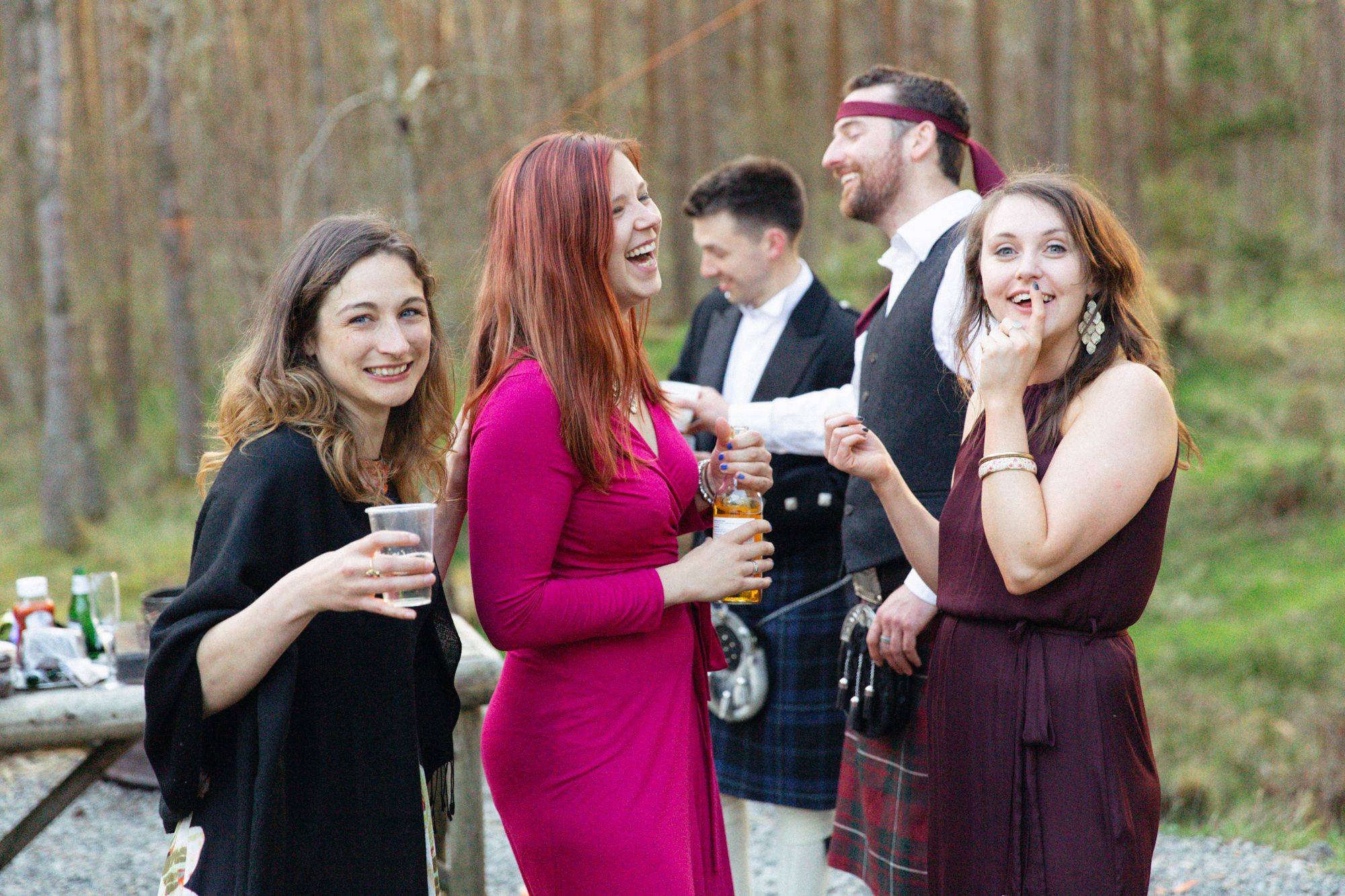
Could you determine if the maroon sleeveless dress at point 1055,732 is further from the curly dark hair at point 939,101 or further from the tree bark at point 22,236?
the tree bark at point 22,236

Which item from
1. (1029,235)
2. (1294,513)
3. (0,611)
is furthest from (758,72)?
(1029,235)

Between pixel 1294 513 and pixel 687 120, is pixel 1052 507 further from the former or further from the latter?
pixel 687 120

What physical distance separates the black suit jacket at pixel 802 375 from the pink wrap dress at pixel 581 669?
1255 mm

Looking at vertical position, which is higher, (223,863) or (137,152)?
(137,152)

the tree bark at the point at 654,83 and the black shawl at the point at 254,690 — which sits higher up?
the tree bark at the point at 654,83

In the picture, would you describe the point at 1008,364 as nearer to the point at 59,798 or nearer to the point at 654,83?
the point at 59,798

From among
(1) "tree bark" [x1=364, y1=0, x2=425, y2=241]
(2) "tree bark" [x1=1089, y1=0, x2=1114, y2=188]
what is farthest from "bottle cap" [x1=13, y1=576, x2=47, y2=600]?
(2) "tree bark" [x1=1089, y1=0, x2=1114, y2=188]

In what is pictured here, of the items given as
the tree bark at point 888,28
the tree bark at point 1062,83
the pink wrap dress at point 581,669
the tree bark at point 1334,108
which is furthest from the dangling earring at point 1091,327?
the tree bark at point 888,28

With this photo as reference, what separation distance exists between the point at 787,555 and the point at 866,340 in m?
0.79

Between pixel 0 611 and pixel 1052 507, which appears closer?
pixel 1052 507

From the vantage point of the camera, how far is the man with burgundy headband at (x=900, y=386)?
2738mm

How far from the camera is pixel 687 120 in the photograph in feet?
64.5

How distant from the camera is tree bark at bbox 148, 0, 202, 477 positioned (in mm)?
10938

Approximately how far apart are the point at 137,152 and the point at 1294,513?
57.0 feet
